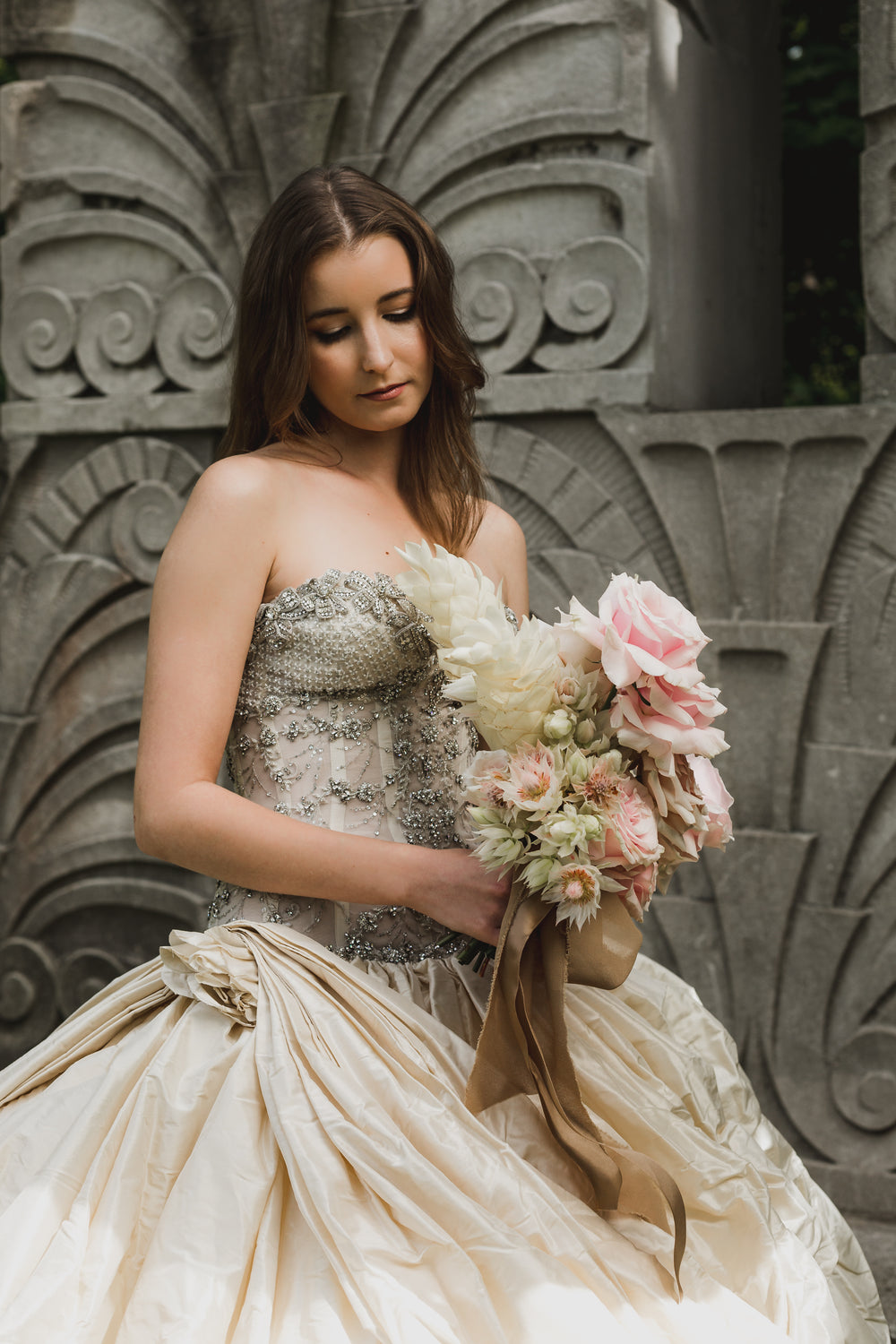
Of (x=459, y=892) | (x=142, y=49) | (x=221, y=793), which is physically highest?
(x=142, y=49)

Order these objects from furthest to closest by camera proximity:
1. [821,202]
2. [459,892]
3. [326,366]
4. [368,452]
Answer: [821,202], [368,452], [326,366], [459,892]

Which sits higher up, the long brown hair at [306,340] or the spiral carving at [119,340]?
the spiral carving at [119,340]

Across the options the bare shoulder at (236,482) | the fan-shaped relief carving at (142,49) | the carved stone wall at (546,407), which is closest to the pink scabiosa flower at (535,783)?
the bare shoulder at (236,482)

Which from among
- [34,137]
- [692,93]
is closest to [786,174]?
[692,93]

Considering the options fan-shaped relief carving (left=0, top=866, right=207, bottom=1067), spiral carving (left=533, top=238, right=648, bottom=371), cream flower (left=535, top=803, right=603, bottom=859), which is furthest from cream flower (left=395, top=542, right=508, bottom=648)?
fan-shaped relief carving (left=0, top=866, right=207, bottom=1067)

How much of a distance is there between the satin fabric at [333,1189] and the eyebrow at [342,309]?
90 centimetres

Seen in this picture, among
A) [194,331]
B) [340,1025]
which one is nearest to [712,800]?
[340,1025]

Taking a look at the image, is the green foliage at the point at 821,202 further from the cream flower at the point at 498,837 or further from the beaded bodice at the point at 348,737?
the cream flower at the point at 498,837

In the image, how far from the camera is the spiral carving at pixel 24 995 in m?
4.01

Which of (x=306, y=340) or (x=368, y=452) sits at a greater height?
(x=306, y=340)

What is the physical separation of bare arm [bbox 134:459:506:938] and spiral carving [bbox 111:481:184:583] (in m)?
1.89

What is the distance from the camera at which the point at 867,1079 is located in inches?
123

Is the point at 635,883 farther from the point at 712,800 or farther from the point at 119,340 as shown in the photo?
the point at 119,340

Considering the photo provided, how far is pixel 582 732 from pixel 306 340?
2.54 feet
